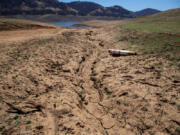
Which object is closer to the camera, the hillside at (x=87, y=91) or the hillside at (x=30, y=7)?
the hillside at (x=87, y=91)

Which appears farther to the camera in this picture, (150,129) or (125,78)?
(125,78)

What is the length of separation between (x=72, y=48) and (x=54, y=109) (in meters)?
5.16

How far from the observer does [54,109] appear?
388cm

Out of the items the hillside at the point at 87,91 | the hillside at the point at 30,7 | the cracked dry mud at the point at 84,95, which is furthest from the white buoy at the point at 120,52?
the hillside at the point at 30,7

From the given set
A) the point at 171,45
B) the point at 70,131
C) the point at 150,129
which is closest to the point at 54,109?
the point at 70,131

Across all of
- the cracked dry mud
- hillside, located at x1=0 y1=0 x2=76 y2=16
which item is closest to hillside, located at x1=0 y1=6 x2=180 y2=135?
the cracked dry mud

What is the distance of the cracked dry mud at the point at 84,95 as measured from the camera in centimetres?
340

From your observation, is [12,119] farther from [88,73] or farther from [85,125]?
→ [88,73]

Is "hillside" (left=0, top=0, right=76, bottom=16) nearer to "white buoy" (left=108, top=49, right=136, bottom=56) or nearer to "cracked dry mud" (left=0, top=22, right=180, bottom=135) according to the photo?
"cracked dry mud" (left=0, top=22, right=180, bottom=135)

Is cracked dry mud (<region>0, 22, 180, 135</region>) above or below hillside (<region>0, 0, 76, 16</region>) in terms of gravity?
below

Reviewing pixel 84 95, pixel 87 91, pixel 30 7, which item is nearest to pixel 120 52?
pixel 87 91

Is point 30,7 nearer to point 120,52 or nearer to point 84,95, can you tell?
point 120,52

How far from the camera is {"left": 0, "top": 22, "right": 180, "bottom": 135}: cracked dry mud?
11.1ft

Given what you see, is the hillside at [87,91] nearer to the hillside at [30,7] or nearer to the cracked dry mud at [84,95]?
the cracked dry mud at [84,95]
